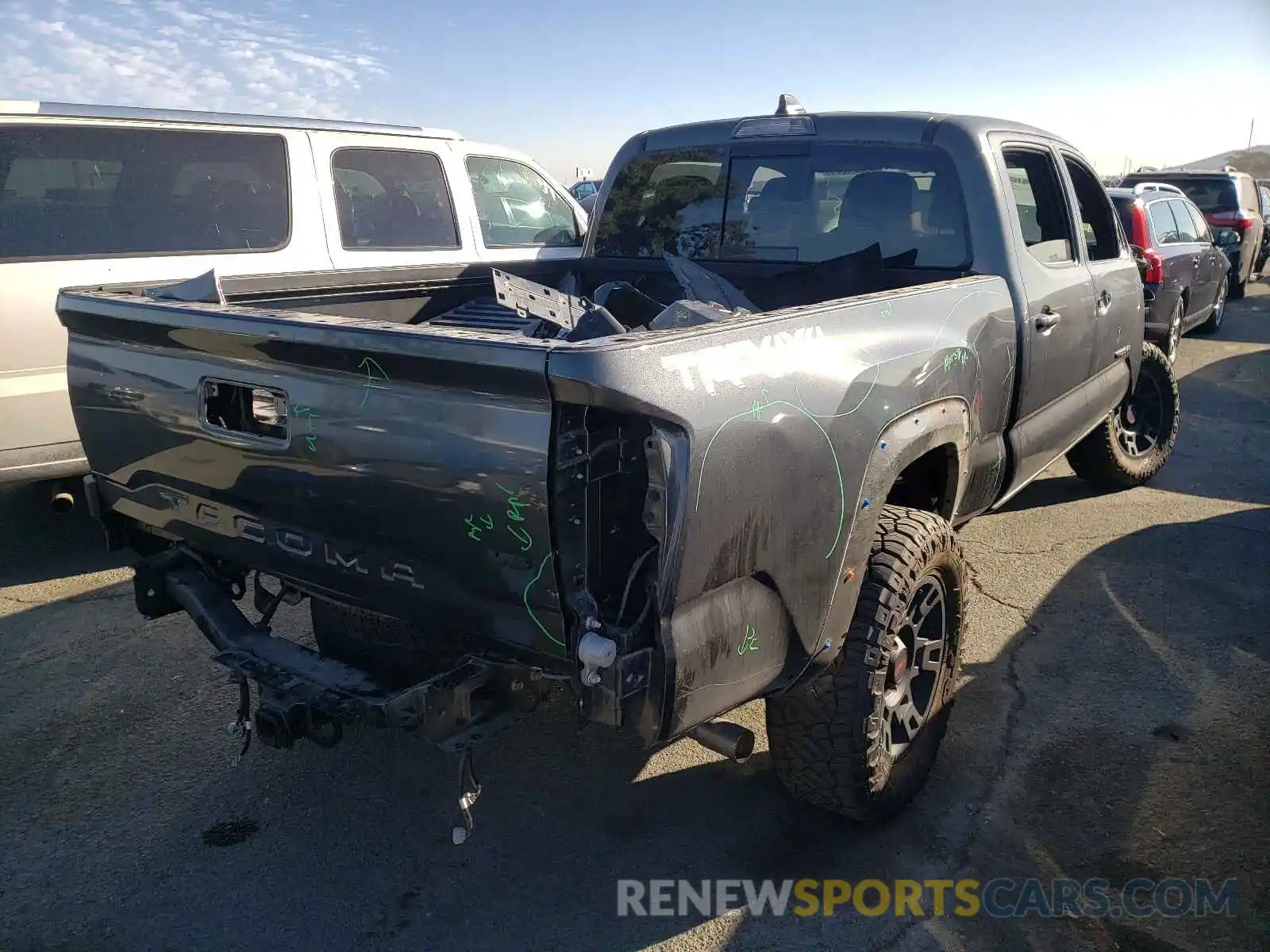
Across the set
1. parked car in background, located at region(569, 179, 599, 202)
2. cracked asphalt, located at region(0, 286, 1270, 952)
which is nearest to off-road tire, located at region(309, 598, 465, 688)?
cracked asphalt, located at region(0, 286, 1270, 952)

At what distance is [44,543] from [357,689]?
4021 millimetres

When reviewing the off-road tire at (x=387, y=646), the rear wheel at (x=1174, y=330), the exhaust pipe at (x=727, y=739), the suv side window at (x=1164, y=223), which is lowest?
the rear wheel at (x=1174, y=330)

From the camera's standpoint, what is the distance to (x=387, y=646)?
8.48 feet

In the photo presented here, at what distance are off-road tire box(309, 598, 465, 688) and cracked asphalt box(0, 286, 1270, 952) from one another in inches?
24.5

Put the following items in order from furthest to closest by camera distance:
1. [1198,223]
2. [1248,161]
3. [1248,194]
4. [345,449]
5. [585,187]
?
[1248,161] → [585,187] → [1248,194] → [1198,223] → [345,449]

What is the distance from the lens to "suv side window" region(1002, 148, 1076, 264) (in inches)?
154

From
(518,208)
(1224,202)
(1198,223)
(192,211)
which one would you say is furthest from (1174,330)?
(192,211)

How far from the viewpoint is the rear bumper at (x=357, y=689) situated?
2166 mm

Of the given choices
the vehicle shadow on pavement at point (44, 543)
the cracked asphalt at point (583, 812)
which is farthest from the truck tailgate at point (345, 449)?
the vehicle shadow on pavement at point (44, 543)

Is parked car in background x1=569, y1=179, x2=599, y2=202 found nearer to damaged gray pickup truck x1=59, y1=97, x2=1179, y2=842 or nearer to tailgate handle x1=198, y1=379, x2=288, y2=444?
damaged gray pickup truck x1=59, y1=97, x2=1179, y2=842

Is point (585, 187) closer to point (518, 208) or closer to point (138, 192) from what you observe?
point (518, 208)

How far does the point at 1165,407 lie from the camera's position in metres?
6.10

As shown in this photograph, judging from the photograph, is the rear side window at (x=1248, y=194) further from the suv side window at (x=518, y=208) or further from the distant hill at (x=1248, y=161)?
the distant hill at (x=1248, y=161)

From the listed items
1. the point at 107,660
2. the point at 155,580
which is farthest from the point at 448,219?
the point at 155,580
